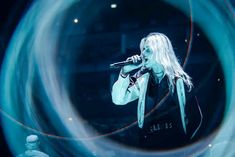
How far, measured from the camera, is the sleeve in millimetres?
2824

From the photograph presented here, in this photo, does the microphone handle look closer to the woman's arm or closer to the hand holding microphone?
the hand holding microphone

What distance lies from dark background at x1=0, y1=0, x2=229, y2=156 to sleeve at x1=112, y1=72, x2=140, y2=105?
0.04 meters

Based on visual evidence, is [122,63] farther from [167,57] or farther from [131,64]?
[167,57]

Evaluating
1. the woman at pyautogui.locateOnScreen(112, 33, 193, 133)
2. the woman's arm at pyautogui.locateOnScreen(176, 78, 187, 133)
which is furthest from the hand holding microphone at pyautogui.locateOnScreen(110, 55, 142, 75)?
the woman's arm at pyautogui.locateOnScreen(176, 78, 187, 133)

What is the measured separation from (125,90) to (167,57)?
353 millimetres

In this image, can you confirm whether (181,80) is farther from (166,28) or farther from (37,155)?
(37,155)

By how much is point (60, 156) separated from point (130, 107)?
578 millimetres

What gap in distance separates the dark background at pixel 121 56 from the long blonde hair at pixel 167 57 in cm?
3

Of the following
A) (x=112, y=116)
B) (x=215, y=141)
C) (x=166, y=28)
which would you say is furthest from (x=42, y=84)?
(x=215, y=141)

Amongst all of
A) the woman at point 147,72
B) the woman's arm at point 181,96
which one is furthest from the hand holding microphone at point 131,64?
the woman's arm at point 181,96

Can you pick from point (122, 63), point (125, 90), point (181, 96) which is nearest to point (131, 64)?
point (122, 63)

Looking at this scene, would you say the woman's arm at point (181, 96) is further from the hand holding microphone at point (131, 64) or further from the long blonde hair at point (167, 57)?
the hand holding microphone at point (131, 64)

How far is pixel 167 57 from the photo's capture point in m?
2.81

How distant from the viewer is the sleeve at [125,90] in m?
2.82
